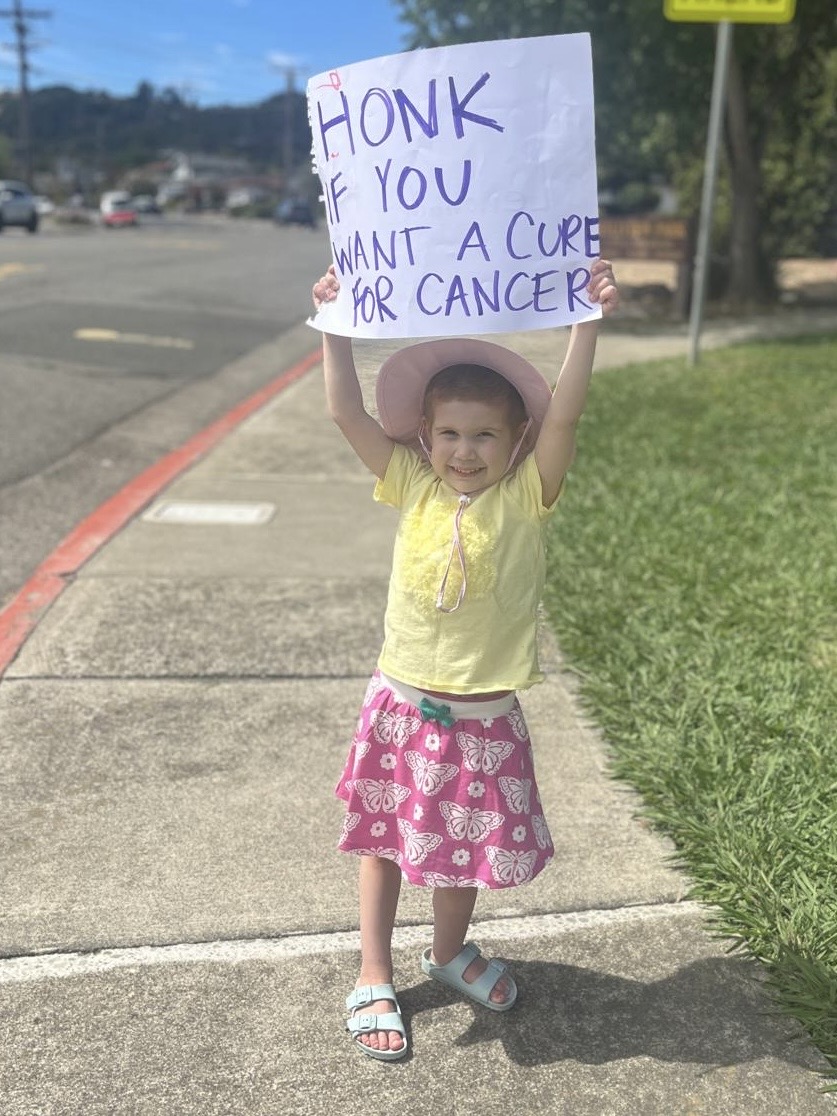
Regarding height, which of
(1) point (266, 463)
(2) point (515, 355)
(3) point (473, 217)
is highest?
(3) point (473, 217)

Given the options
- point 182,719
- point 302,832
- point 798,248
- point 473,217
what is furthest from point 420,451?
point 798,248

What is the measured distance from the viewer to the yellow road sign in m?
8.69

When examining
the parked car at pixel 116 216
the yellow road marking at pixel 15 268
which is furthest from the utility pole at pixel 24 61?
the yellow road marking at pixel 15 268

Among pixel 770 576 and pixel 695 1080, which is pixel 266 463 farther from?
pixel 695 1080

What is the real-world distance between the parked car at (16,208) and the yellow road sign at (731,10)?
3509 centimetres

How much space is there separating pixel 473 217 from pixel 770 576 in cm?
317

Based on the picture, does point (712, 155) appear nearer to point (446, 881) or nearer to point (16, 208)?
point (446, 881)

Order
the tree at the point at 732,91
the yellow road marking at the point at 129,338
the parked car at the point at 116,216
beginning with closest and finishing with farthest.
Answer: the yellow road marking at the point at 129,338 < the tree at the point at 732,91 < the parked car at the point at 116,216

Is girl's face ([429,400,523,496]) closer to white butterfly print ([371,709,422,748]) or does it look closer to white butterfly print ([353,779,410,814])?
white butterfly print ([371,709,422,748])

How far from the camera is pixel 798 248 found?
21.1m

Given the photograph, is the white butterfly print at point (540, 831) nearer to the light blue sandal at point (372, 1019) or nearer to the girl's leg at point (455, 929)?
the girl's leg at point (455, 929)

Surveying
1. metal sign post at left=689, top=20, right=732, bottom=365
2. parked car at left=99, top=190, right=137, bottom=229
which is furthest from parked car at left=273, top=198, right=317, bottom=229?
metal sign post at left=689, top=20, right=732, bottom=365

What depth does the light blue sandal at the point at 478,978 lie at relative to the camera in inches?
100.0

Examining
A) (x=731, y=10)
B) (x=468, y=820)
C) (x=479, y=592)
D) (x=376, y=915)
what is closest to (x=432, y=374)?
(x=479, y=592)
